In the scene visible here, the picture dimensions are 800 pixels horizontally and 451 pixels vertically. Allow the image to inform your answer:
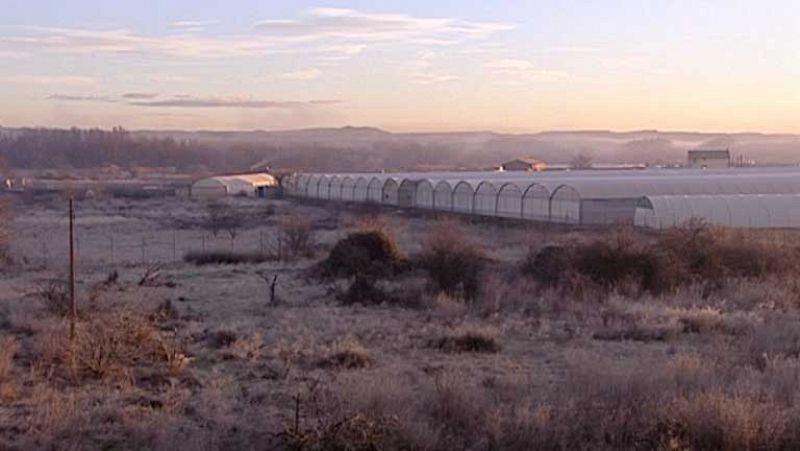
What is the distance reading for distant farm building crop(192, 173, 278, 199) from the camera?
89188 mm

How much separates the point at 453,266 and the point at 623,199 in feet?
69.4

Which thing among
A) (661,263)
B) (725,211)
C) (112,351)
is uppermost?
(725,211)

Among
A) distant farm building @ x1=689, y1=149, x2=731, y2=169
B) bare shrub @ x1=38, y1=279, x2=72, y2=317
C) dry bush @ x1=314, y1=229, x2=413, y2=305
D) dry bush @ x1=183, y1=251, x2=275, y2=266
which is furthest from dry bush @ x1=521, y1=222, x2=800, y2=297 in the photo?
distant farm building @ x1=689, y1=149, x2=731, y2=169

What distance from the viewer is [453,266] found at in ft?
81.4

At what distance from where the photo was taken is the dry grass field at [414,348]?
10164 millimetres

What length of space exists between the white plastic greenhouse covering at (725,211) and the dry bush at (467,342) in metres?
23.0

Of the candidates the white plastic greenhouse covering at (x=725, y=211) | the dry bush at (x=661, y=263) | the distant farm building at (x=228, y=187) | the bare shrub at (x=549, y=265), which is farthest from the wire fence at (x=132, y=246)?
the distant farm building at (x=228, y=187)

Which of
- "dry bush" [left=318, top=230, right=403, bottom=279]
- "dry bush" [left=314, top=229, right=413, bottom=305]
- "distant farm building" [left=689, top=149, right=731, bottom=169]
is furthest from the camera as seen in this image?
"distant farm building" [left=689, top=149, right=731, bottom=169]

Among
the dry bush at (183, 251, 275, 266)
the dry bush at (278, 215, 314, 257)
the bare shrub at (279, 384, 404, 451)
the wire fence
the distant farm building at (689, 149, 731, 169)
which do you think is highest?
the distant farm building at (689, 149, 731, 169)

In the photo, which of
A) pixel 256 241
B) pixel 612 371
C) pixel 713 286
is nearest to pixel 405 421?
pixel 612 371

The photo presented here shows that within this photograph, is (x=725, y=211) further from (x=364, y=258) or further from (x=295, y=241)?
(x=364, y=258)

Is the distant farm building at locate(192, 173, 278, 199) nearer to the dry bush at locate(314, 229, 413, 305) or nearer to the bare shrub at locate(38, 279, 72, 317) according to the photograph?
the dry bush at locate(314, 229, 413, 305)

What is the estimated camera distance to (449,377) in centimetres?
1297

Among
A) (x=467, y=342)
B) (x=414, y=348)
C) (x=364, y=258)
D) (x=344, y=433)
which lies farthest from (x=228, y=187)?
(x=344, y=433)
